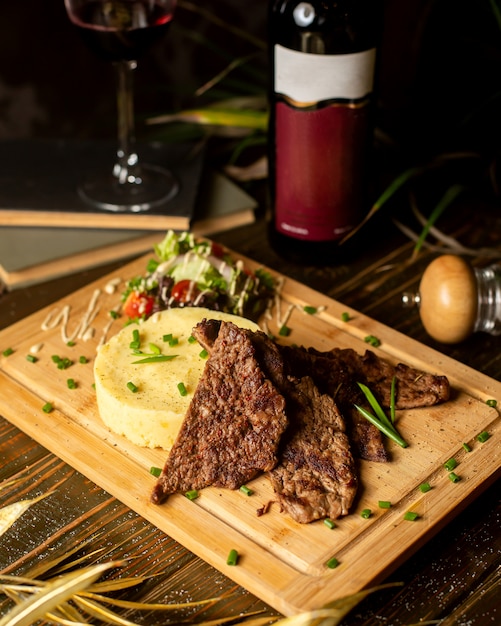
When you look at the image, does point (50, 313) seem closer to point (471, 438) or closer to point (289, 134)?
point (289, 134)

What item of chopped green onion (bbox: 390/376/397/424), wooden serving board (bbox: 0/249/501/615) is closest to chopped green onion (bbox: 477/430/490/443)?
wooden serving board (bbox: 0/249/501/615)

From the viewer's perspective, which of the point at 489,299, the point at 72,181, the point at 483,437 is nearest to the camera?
the point at 483,437

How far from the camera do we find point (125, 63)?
328cm

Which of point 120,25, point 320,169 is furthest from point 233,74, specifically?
point 320,169

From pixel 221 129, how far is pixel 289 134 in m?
1.23

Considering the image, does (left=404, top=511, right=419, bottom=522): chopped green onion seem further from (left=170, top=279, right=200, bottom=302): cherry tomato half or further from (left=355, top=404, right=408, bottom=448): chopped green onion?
(left=170, top=279, right=200, bottom=302): cherry tomato half

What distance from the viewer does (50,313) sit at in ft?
9.54

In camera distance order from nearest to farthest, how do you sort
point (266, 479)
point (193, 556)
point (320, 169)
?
point (193, 556), point (266, 479), point (320, 169)

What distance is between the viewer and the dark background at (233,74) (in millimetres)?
3502

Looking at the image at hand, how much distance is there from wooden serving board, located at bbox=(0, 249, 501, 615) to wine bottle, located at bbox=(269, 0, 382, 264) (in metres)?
0.30

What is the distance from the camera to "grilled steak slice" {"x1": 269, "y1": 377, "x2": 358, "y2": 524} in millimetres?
2158

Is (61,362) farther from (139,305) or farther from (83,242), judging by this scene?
(83,242)

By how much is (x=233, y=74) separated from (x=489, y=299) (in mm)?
2186

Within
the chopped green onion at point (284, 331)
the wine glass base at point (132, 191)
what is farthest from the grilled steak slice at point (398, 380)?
the wine glass base at point (132, 191)
